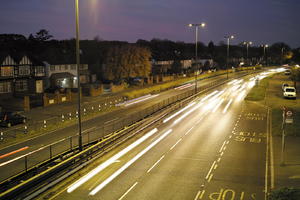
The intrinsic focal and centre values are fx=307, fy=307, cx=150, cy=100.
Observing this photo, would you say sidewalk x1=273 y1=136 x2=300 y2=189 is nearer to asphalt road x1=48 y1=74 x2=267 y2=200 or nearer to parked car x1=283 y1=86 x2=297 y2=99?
asphalt road x1=48 y1=74 x2=267 y2=200

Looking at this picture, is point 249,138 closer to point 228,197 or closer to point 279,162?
point 279,162

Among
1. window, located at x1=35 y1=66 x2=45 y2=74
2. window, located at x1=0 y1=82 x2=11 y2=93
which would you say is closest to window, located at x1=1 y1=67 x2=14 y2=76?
window, located at x1=0 y1=82 x2=11 y2=93

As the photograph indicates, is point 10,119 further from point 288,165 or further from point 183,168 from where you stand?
point 288,165

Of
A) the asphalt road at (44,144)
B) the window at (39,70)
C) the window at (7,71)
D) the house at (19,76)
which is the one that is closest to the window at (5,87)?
the house at (19,76)

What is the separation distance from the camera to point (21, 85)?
53344mm

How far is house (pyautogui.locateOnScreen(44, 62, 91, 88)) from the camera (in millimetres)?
63156

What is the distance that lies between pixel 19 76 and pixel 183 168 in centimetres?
4355

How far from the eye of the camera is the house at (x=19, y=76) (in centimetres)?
4994

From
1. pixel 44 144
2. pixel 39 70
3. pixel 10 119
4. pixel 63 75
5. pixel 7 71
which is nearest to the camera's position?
pixel 44 144

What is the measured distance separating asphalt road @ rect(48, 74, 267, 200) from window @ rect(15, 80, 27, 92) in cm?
3292

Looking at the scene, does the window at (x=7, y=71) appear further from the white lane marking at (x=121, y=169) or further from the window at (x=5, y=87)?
the white lane marking at (x=121, y=169)

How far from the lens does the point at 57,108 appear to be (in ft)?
136

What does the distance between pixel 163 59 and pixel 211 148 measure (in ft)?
305

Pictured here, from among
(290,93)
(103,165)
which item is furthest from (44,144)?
(290,93)
